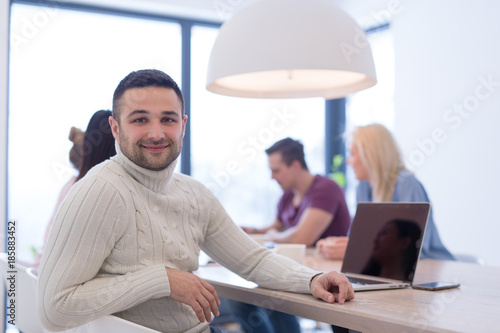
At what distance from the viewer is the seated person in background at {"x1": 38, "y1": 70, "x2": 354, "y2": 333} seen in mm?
1133

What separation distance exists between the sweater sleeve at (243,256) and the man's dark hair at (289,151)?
65.8 inches

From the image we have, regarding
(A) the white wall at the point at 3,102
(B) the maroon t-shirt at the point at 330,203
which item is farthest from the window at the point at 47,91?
(B) the maroon t-shirt at the point at 330,203

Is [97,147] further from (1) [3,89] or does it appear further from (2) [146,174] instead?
(1) [3,89]

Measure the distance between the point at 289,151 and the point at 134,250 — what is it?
2077 mm

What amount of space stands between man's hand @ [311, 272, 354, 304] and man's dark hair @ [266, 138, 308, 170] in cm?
187

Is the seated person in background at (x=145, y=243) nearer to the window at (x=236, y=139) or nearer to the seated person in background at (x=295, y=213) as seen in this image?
the seated person in background at (x=295, y=213)

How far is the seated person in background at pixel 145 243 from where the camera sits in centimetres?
113

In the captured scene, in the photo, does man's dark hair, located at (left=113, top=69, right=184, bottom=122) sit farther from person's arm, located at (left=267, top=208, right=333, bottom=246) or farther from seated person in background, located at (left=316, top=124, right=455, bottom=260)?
person's arm, located at (left=267, top=208, right=333, bottom=246)

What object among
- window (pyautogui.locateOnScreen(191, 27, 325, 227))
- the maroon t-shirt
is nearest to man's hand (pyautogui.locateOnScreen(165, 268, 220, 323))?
the maroon t-shirt

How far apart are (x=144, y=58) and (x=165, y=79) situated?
298 cm

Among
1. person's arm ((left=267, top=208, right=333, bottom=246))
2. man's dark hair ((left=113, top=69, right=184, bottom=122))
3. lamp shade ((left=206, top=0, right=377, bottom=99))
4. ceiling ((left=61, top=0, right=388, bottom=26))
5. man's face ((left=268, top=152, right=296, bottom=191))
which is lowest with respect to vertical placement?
person's arm ((left=267, top=208, right=333, bottom=246))

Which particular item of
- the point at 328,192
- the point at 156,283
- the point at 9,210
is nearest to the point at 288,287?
the point at 156,283

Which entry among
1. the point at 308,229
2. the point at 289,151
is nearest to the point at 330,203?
the point at 308,229

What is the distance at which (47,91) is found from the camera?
390cm
